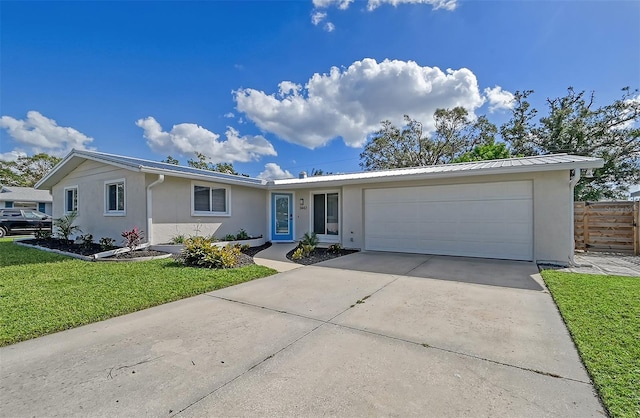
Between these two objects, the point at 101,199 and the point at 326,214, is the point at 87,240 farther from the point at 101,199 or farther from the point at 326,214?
the point at 326,214

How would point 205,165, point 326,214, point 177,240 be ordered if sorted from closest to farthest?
1. point 177,240
2. point 326,214
3. point 205,165

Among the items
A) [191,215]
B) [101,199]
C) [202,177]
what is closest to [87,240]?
[101,199]

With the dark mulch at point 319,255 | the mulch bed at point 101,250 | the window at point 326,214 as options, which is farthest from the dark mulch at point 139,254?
the window at point 326,214

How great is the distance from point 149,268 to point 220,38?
887cm

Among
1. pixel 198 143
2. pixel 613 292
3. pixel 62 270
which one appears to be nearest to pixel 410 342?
pixel 613 292

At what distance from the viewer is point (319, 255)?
9281 mm

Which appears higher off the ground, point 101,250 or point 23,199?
point 23,199

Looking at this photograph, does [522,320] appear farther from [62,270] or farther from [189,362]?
[62,270]

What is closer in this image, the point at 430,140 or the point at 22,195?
the point at 22,195

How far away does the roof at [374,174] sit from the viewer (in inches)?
281

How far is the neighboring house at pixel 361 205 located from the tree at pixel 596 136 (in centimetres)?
1276

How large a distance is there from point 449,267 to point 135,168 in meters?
9.19

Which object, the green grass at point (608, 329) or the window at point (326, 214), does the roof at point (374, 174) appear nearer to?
the window at point (326, 214)

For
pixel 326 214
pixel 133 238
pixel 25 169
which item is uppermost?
pixel 25 169
